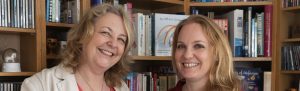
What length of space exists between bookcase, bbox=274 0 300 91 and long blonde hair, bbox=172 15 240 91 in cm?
85

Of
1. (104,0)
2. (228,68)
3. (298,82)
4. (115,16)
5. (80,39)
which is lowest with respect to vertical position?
(298,82)

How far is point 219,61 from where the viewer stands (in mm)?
1438

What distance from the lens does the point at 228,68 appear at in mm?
1468

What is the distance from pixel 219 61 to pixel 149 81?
0.76 metres

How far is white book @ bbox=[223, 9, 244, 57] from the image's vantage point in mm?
2195

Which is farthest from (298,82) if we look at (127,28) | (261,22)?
(127,28)

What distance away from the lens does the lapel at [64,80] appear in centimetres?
147

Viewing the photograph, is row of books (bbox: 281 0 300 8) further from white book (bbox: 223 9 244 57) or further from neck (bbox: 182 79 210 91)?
neck (bbox: 182 79 210 91)

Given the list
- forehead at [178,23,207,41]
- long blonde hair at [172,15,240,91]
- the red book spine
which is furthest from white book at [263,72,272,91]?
forehead at [178,23,207,41]

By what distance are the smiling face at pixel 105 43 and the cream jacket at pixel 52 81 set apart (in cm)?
11

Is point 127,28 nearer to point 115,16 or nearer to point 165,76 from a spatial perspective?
point 115,16

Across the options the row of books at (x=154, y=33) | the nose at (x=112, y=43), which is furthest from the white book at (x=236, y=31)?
the nose at (x=112, y=43)

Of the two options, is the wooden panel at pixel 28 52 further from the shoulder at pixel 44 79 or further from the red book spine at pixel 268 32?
the red book spine at pixel 268 32

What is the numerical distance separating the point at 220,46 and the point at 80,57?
0.64 m
